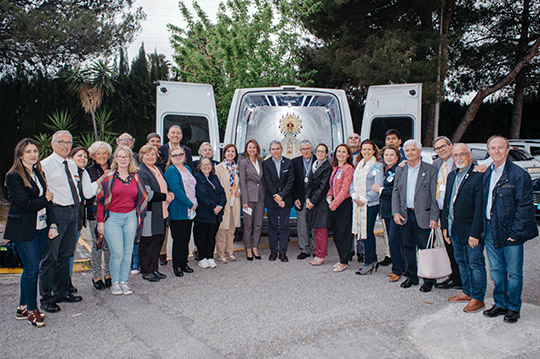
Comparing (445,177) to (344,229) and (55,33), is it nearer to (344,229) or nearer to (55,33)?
(344,229)

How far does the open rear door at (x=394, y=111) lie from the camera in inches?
276

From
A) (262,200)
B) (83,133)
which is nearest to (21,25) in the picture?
(83,133)

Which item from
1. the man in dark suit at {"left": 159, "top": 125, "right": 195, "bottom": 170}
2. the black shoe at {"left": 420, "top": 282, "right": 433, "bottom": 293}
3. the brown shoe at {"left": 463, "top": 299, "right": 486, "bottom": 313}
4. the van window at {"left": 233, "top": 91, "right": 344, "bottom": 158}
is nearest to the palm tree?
the van window at {"left": 233, "top": 91, "right": 344, "bottom": 158}

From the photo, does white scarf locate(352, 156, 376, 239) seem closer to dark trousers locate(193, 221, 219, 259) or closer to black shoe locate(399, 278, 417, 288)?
black shoe locate(399, 278, 417, 288)

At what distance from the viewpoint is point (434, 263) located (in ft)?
15.8

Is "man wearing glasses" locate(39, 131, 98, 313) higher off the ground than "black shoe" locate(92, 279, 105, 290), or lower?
higher

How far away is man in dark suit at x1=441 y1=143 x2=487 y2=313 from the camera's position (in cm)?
434

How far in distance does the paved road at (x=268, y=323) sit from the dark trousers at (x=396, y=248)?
333 millimetres

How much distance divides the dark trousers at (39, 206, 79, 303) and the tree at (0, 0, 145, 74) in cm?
984

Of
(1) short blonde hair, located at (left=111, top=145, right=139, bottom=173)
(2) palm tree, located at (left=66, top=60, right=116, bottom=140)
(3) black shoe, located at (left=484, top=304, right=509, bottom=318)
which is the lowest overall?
(3) black shoe, located at (left=484, top=304, right=509, bottom=318)

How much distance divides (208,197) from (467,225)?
10.2 feet

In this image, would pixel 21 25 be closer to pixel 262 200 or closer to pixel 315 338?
pixel 262 200

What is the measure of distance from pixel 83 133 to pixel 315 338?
1205 cm

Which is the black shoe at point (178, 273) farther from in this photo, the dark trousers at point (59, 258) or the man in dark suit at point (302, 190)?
the man in dark suit at point (302, 190)
